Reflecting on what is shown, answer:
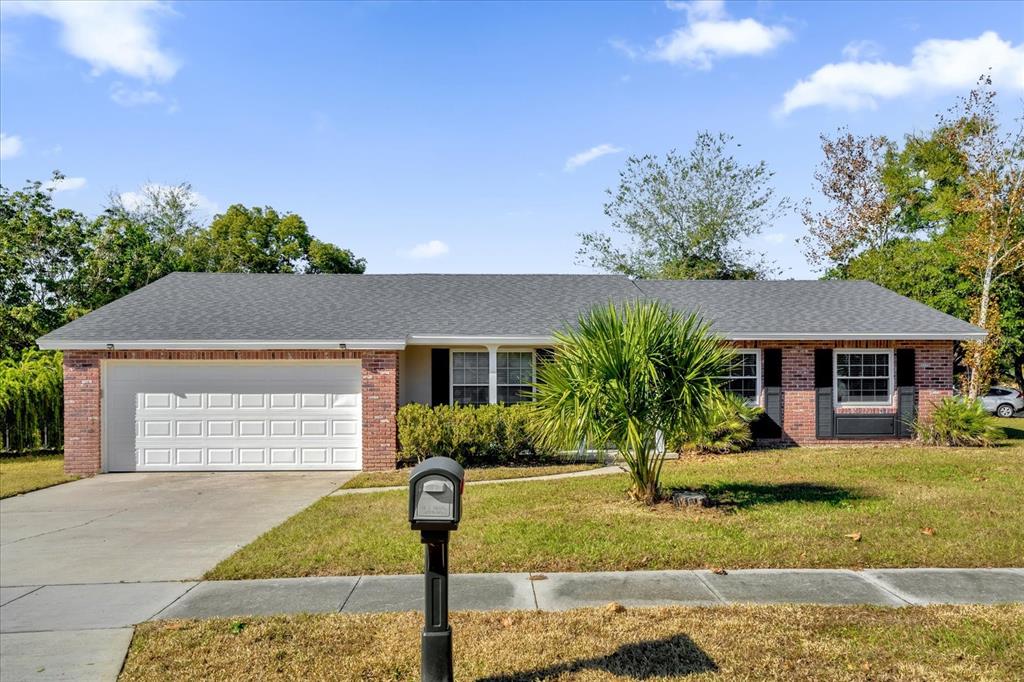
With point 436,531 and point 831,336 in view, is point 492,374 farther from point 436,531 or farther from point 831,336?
point 436,531

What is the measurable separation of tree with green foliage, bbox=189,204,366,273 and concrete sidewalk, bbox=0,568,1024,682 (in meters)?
36.1

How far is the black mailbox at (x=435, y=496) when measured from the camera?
4.00 metres

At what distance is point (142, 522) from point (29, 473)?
6891 mm

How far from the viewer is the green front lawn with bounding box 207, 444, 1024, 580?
6.93m

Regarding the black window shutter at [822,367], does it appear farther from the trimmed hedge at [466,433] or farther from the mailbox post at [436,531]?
the mailbox post at [436,531]

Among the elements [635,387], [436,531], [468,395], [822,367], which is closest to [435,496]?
[436,531]

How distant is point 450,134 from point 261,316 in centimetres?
759

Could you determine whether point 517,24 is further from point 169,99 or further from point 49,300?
point 49,300

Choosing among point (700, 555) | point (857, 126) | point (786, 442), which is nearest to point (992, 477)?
point (786, 442)

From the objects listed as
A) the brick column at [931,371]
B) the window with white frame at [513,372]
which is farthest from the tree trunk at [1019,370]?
the window with white frame at [513,372]

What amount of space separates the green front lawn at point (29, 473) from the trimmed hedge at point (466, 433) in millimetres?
6798

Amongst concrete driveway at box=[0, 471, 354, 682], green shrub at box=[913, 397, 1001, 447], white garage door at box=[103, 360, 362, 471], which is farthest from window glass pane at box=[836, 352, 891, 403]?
concrete driveway at box=[0, 471, 354, 682]

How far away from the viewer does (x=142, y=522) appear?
9.65 metres

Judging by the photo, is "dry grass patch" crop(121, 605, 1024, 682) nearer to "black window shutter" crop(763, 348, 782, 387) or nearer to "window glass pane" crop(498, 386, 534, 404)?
"window glass pane" crop(498, 386, 534, 404)
